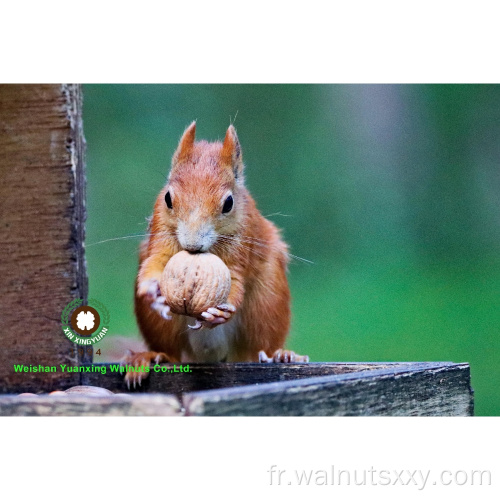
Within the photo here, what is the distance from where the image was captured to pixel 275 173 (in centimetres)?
243

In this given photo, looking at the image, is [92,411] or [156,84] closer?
[92,411]

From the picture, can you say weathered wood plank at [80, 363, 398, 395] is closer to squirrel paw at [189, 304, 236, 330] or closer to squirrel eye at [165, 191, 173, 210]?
squirrel paw at [189, 304, 236, 330]

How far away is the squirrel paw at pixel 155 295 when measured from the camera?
209 cm

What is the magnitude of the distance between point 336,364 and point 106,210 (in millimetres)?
783

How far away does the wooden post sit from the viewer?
2.21 metres

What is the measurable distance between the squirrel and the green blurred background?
60 millimetres

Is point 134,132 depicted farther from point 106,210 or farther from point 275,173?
point 275,173

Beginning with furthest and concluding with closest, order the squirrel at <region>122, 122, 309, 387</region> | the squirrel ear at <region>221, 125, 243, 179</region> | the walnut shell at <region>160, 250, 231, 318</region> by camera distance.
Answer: the squirrel ear at <region>221, 125, 243, 179</region>, the squirrel at <region>122, 122, 309, 387</region>, the walnut shell at <region>160, 250, 231, 318</region>

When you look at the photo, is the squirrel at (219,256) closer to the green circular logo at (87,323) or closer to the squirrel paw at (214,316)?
the squirrel paw at (214,316)

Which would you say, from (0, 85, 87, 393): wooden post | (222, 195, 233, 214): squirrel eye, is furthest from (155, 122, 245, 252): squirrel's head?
(0, 85, 87, 393): wooden post

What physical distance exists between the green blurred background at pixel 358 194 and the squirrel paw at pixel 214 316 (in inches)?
Answer: 11.6

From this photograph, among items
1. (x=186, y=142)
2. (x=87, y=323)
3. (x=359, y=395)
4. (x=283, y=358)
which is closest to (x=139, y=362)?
(x=87, y=323)

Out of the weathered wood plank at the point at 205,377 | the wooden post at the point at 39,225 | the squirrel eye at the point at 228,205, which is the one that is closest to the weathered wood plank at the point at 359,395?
the weathered wood plank at the point at 205,377

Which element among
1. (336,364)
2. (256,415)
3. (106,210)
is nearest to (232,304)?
(336,364)
